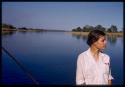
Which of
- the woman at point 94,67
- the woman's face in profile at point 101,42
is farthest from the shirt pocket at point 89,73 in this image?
the woman's face in profile at point 101,42

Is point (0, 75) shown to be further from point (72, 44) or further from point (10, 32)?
point (72, 44)

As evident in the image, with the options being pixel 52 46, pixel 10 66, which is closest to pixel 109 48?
pixel 52 46

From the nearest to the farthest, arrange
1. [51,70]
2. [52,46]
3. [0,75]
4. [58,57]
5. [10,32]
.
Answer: [0,75] → [10,32] → [52,46] → [58,57] → [51,70]

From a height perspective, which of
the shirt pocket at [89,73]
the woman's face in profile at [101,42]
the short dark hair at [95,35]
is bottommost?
the shirt pocket at [89,73]

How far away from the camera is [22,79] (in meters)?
3.13

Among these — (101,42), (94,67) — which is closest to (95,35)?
(101,42)

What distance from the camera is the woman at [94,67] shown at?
7.47ft

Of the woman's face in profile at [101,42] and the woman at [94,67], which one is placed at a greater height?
the woman's face in profile at [101,42]

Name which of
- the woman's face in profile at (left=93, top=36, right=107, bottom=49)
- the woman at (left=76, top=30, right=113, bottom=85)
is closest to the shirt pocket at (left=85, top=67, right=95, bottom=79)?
the woman at (left=76, top=30, right=113, bottom=85)

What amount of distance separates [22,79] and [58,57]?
80cm

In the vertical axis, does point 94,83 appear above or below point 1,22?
below

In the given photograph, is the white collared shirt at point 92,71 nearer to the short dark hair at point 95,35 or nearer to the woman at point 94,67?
the woman at point 94,67

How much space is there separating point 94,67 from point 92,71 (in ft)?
0.12

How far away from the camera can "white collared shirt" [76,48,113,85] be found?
7.47 feet
